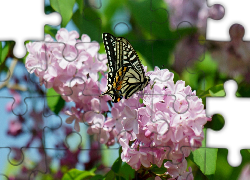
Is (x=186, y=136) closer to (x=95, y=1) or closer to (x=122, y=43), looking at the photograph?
(x=122, y=43)

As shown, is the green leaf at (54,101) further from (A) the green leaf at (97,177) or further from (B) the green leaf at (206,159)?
(B) the green leaf at (206,159)

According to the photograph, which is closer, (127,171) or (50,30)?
(127,171)

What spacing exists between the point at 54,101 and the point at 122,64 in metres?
0.41

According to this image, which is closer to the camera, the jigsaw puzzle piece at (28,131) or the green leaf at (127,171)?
the green leaf at (127,171)

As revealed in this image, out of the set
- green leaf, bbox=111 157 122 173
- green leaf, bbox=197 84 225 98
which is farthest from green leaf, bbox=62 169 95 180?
green leaf, bbox=197 84 225 98

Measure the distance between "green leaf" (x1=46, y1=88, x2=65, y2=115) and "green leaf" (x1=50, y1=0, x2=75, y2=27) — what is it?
0.34 m

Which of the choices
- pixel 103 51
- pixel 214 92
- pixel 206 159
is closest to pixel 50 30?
pixel 103 51

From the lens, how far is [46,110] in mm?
1824

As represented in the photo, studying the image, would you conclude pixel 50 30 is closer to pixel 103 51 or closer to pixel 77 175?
pixel 103 51

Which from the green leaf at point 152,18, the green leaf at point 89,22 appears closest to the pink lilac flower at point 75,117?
the green leaf at point 89,22

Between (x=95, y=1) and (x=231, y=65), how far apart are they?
2.48 ft

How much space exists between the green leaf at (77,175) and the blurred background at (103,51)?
0.12 ft

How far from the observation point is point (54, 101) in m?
1.81

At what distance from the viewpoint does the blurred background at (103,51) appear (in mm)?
1771
